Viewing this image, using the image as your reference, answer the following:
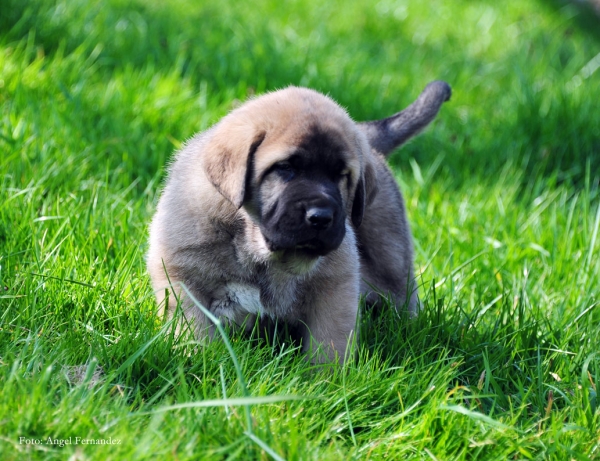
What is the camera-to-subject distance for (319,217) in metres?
2.48

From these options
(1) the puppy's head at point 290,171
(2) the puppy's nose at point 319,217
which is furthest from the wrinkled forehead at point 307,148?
(2) the puppy's nose at point 319,217

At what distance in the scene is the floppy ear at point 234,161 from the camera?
8.55 ft

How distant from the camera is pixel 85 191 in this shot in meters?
3.66

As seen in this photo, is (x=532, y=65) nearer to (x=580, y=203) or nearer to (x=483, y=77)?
(x=483, y=77)

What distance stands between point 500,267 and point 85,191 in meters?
1.98

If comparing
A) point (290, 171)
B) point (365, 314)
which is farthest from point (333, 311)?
point (290, 171)

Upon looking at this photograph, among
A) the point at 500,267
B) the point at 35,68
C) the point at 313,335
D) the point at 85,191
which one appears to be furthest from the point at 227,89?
the point at 313,335

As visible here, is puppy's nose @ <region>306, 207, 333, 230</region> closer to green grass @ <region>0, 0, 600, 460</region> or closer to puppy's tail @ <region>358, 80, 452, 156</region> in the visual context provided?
green grass @ <region>0, 0, 600, 460</region>

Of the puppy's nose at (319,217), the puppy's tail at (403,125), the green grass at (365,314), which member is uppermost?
the puppy's nose at (319,217)

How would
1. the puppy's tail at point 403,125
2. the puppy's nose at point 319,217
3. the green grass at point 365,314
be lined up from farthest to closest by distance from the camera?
the puppy's tail at point 403,125 < the puppy's nose at point 319,217 < the green grass at point 365,314

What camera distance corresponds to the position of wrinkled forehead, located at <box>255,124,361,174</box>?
2.61 m

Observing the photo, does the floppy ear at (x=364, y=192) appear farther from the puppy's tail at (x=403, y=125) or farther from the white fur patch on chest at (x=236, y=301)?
the puppy's tail at (x=403, y=125)

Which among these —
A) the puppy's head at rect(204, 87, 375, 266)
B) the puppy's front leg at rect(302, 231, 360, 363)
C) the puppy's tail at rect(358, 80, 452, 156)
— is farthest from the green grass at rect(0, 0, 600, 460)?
the puppy's tail at rect(358, 80, 452, 156)

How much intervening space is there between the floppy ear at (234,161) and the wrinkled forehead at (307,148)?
40 millimetres
